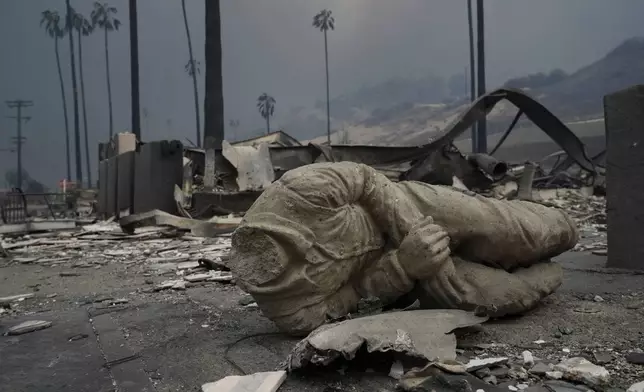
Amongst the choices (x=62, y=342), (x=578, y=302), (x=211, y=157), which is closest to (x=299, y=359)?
(x=62, y=342)

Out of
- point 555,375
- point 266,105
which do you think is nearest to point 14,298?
point 555,375

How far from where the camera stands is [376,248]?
3.09 m

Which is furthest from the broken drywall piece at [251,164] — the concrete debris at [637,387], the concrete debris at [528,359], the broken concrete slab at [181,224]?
the concrete debris at [637,387]

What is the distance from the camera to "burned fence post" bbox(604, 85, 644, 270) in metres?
4.81

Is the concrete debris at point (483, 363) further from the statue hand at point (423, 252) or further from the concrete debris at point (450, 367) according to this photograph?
the statue hand at point (423, 252)

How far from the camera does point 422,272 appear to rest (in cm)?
295

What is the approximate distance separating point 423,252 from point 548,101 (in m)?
57.4

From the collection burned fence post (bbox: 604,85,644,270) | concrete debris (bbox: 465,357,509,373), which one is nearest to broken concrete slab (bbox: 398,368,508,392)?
concrete debris (bbox: 465,357,509,373)

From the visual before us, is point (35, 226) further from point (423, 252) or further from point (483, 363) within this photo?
point (483, 363)

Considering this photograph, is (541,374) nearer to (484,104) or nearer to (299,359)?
(299,359)

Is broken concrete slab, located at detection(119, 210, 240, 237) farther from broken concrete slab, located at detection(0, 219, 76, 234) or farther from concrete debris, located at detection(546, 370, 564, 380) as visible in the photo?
concrete debris, located at detection(546, 370, 564, 380)

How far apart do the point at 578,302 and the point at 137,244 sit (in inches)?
262

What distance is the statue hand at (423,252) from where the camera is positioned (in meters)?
2.91

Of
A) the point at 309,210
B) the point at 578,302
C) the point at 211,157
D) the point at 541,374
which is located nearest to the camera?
the point at 541,374
